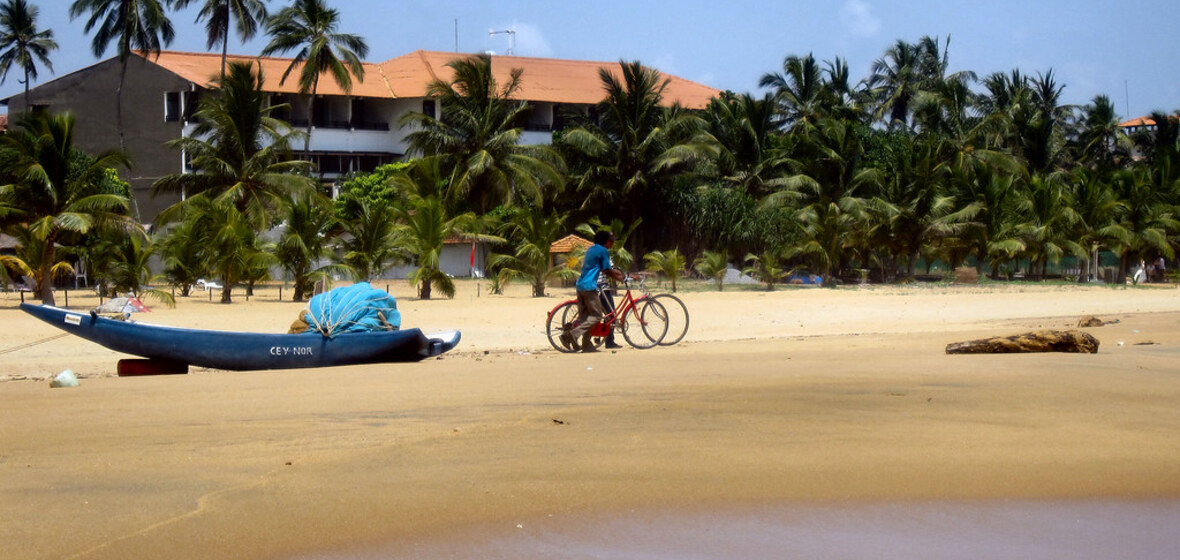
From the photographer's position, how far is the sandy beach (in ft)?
16.6

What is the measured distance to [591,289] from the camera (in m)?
11.9

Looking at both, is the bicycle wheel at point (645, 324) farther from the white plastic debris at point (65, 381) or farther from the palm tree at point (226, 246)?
the palm tree at point (226, 246)

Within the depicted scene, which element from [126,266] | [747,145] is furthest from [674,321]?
[747,145]

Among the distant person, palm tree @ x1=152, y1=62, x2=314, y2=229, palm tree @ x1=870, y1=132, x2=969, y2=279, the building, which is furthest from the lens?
the building

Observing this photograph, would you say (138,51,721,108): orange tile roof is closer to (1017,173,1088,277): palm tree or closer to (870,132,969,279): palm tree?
(870,132,969,279): palm tree

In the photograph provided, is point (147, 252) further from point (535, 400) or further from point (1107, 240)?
point (1107, 240)

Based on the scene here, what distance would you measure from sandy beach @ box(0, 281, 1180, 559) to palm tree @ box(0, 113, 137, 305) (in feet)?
41.2

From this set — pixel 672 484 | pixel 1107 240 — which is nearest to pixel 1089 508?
pixel 672 484

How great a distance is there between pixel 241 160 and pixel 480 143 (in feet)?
29.7

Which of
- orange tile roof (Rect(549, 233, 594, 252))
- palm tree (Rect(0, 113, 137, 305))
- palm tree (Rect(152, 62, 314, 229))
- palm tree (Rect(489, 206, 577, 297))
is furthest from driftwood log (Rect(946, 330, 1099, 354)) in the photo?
palm tree (Rect(152, 62, 314, 229))

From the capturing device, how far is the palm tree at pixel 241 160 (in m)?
31.2

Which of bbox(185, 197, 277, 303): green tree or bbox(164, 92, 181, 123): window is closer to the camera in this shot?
bbox(185, 197, 277, 303): green tree

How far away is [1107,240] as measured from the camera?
34.7 m

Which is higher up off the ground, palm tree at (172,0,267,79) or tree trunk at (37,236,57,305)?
palm tree at (172,0,267,79)
